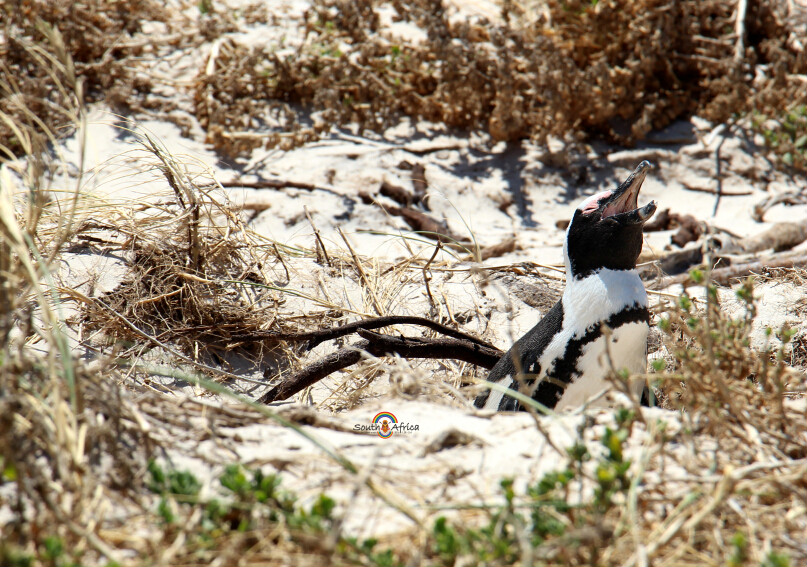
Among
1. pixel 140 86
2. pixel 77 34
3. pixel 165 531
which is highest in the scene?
pixel 77 34

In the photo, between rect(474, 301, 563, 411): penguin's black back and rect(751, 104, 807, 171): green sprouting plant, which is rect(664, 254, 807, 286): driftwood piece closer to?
rect(474, 301, 563, 411): penguin's black back

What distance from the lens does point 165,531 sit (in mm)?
1339

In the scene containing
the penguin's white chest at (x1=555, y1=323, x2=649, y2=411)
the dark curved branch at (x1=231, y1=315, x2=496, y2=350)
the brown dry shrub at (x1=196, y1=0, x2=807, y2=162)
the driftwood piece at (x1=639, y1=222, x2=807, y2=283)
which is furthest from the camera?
the brown dry shrub at (x1=196, y1=0, x2=807, y2=162)

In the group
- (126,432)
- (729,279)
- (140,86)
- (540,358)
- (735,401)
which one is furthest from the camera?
(140,86)

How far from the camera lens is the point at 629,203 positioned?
2.85 m

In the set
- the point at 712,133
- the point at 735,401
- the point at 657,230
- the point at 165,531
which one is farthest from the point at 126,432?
the point at 712,133

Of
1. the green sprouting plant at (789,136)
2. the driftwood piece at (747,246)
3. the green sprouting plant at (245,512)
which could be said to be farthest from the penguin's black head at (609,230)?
the green sprouting plant at (789,136)

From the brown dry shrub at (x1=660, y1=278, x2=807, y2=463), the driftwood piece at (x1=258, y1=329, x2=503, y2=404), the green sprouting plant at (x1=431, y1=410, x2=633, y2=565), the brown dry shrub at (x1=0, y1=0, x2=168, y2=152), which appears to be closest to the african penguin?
the driftwood piece at (x1=258, y1=329, x2=503, y2=404)

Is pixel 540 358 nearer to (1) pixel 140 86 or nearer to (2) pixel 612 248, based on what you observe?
(2) pixel 612 248

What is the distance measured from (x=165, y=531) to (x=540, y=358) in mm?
1728

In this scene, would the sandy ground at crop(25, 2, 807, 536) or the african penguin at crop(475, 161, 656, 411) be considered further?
the sandy ground at crop(25, 2, 807, 536)

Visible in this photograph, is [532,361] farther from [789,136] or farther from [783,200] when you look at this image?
[789,136]

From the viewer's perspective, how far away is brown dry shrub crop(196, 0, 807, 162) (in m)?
4.79

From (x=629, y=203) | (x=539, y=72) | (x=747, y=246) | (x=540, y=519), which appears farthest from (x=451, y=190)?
(x=540, y=519)
